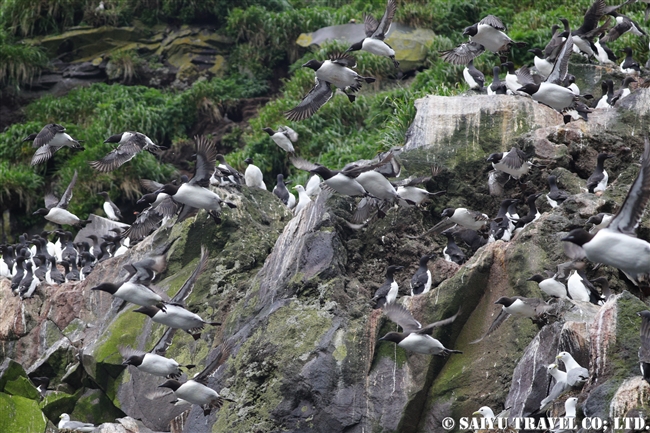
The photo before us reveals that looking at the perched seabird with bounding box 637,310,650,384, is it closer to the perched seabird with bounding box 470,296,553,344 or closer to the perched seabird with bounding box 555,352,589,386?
the perched seabird with bounding box 555,352,589,386

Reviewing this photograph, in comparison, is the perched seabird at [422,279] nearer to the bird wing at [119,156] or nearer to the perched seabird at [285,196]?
the bird wing at [119,156]

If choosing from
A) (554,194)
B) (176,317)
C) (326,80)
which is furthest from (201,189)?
(554,194)

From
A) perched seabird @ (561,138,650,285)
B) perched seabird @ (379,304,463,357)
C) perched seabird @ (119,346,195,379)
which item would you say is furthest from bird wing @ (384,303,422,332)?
perched seabird @ (561,138,650,285)

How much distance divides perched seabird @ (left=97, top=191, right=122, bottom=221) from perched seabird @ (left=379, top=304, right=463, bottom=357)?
1066 cm

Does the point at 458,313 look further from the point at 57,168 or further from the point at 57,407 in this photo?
the point at 57,168

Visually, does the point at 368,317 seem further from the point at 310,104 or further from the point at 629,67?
the point at 629,67

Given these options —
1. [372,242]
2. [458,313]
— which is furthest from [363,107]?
[458,313]

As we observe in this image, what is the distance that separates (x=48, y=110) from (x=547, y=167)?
1504 centimetres

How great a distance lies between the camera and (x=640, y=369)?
7094 millimetres

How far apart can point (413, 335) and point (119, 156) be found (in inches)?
203

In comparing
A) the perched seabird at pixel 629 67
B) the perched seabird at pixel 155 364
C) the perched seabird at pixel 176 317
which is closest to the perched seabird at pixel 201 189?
the perched seabird at pixel 176 317

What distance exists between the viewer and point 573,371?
7457mm

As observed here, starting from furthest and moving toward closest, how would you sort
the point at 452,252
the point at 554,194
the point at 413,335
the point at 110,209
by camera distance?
the point at 110,209, the point at 452,252, the point at 554,194, the point at 413,335

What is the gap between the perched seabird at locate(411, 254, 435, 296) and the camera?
1025 cm
